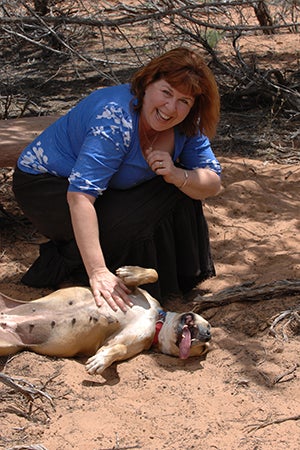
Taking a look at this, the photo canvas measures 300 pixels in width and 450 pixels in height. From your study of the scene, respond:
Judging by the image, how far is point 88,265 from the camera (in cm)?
384

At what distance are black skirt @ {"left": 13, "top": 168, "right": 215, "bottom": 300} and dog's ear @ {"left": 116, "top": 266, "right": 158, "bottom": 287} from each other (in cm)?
27

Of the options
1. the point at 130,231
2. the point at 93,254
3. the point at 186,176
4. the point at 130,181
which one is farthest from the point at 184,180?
the point at 93,254

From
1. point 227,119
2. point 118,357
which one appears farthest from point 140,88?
point 227,119

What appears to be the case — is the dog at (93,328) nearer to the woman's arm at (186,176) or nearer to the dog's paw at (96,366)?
the dog's paw at (96,366)

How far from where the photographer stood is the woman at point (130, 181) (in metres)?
3.92

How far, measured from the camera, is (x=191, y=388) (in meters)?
3.65

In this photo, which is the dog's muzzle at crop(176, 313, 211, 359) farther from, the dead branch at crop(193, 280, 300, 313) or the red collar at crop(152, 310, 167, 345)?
the dead branch at crop(193, 280, 300, 313)

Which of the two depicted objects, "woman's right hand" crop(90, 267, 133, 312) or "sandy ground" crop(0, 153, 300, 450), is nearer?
"sandy ground" crop(0, 153, 300, 450)

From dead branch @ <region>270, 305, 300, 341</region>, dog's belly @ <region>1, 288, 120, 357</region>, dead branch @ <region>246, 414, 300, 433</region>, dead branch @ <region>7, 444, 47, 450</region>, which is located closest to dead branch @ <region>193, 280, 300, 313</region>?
dead branch @ <region>270, 305, 300, 341</region>

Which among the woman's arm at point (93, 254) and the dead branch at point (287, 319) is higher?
the woman's arm at point (93, 254)

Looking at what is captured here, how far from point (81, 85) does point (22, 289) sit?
3.74 metres

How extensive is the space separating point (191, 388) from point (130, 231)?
1006 mm

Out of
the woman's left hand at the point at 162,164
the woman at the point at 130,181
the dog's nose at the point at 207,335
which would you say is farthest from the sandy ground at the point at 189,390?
the woman's left hand at the point at 162,164

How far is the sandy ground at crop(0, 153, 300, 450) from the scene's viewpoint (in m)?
3.21
